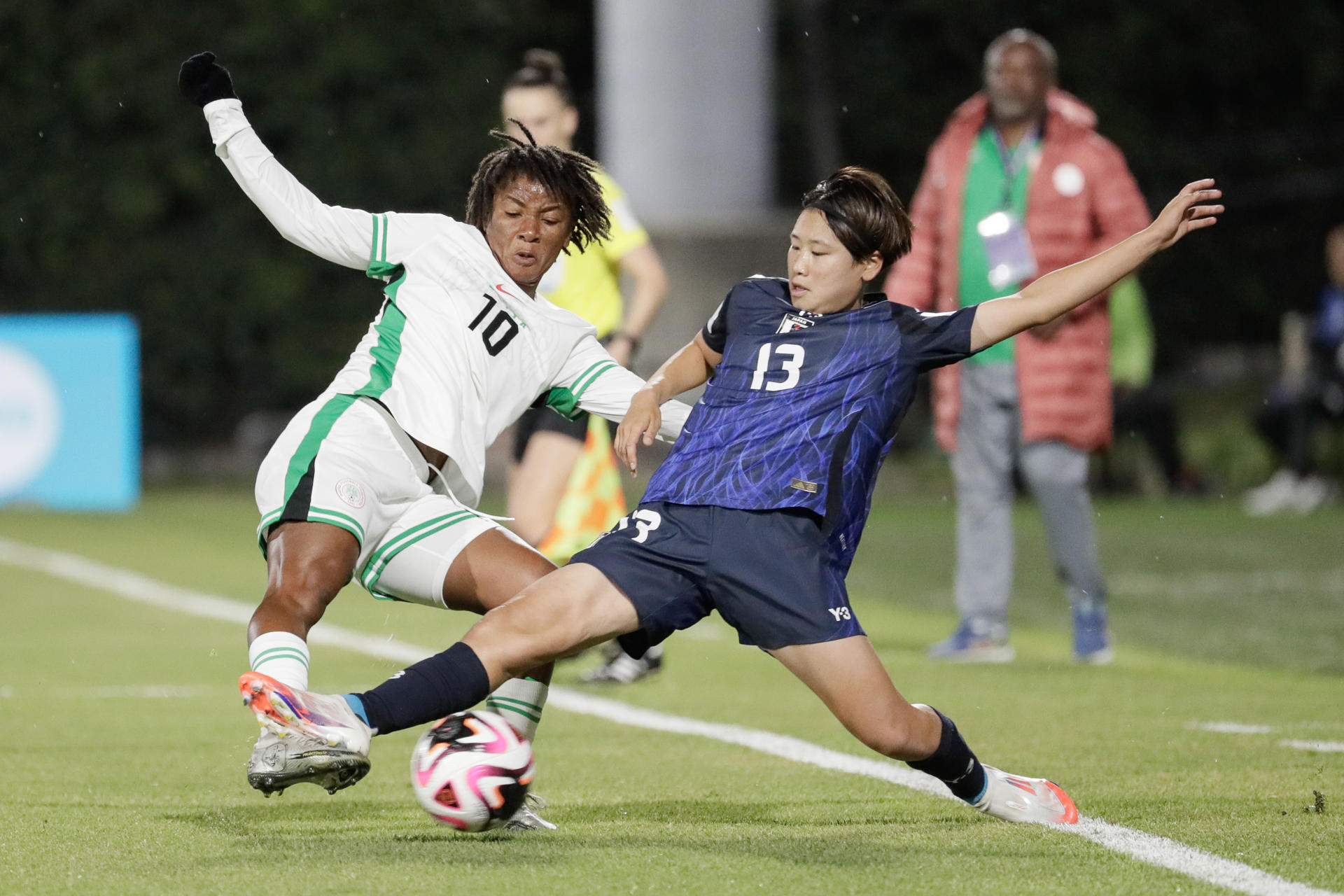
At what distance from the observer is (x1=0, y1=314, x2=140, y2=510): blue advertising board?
16.8 meters

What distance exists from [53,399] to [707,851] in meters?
13.7

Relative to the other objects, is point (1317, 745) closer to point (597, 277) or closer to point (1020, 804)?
point (1020, 804)

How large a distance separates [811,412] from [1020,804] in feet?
3.36

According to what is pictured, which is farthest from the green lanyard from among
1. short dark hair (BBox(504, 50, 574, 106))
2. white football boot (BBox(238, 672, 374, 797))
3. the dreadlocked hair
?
white football boot (BBox(238, 672, 374, 797))

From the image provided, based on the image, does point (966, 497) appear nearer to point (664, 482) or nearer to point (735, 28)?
point (664, 482)

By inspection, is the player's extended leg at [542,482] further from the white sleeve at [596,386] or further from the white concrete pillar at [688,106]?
the white concrete pillar at [688,106]

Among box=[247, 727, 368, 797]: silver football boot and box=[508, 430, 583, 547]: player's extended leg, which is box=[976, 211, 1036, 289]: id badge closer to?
box=[508, 430, 583, 547]: player's extended leg

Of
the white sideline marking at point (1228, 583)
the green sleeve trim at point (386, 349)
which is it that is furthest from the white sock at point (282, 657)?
the white sideline marking at point (1228, 583)

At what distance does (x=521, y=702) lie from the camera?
4738 millimetres

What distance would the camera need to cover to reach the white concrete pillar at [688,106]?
1714 cm

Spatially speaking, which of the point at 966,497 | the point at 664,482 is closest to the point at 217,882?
the point at 664,482

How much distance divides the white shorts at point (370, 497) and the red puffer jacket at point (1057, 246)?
3.91 meters

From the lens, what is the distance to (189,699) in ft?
23.3

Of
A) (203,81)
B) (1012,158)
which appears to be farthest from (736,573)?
(1012,158)
